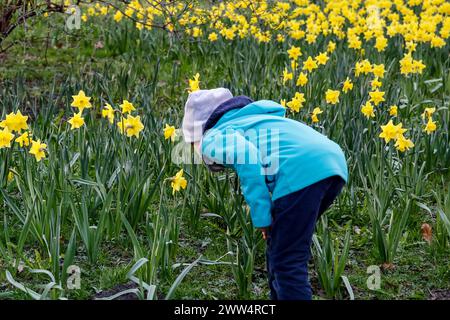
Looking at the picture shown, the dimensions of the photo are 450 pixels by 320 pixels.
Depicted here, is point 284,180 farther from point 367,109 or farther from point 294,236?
point 367,109

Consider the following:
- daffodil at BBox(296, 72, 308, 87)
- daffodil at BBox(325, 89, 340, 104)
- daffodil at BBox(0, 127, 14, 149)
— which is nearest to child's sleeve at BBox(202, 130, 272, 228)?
daffodil at BBox(0, 127, 14, 149)

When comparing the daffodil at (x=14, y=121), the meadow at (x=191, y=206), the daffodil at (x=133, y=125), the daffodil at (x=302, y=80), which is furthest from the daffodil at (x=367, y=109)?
the daffodil at (x=14, y=121)

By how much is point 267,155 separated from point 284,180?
14 centimetres

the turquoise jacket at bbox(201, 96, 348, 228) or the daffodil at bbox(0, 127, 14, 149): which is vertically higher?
the turquoise jacket at bbox(201, 96, 348, 228)

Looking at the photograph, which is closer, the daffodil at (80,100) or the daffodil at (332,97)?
the daffodil at (80,100)

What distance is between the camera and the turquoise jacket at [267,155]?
8.52 feet

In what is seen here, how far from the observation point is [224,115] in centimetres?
283

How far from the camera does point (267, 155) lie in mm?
2701

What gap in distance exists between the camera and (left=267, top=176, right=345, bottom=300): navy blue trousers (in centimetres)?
260

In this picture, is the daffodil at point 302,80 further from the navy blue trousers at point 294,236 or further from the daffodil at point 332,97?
the navy blue trousers at point 294,236

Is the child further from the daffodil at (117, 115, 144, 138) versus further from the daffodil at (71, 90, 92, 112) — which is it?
the daffodil at (71, 90, 92, 112)

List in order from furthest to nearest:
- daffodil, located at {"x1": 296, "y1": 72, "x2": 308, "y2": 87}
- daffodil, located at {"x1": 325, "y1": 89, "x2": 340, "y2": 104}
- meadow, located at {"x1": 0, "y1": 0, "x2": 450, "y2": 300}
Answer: daffodil, located at {"x1": 296, "y1": 72, "x2": 308, "y2": 87}
daffodil, located at {"x1": 325, "y1": 89, "x2": 340, "y2": 104}
meadow, located at {"x1": 0, "y1": 0, "x2": 450, "y2": 300}

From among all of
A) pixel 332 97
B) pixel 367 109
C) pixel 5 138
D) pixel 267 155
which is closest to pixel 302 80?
pixel 332 97
